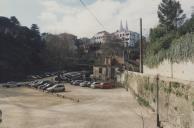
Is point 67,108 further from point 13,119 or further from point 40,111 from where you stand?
point 13,119

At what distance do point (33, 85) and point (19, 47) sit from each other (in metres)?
39.6

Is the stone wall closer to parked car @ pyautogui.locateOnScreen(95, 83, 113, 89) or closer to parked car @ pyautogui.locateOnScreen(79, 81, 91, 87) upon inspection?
parked car @ pyautogui.locateOnScreen(95, 83, 113, 89)

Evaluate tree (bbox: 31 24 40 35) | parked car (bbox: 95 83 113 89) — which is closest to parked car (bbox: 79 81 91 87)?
parked car (bbox: 95 83 113 89)

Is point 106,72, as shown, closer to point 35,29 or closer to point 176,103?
point 35,29

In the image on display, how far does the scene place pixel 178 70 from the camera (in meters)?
32.6

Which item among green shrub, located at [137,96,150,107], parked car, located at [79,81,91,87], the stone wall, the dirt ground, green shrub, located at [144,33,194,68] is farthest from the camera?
parked car, located at [79,81,91,87]

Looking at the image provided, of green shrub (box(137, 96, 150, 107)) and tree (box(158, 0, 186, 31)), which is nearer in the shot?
green shrub (box(137, 96, 150, 107))

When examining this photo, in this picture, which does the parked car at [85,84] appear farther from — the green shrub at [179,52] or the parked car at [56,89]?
the green shrub at [179,52]

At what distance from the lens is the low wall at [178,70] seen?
2925 centimetres

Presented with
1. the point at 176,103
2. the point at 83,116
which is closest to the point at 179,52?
the point at 176,103

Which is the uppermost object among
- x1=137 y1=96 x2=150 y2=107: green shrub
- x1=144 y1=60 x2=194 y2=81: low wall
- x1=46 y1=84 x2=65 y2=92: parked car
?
x1=144 y1=60 x2=194 y2=81: low wall

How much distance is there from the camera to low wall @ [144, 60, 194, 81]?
29250 mm

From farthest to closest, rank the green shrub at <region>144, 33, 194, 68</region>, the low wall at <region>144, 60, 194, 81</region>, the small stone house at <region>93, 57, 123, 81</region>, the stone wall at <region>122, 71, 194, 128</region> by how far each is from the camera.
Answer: the small stone house at <region>93, 57, 123, 81</region> → the low wall at <region>144, 60, 194, 81</region> → the green shrub at <region>144, 33, 194, 68</region> → the stone wall at <region>122, 71, 194, 128</region>

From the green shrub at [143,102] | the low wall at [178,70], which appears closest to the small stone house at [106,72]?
the green shrub at [143,102]
